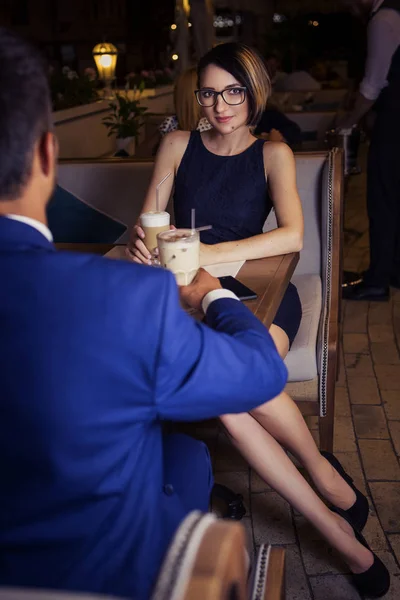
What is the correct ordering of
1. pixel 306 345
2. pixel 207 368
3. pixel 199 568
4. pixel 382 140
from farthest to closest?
pixel 382 140 → pixel 306 345 → pixel 207 368 → pixel 199 568

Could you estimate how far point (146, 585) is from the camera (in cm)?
87

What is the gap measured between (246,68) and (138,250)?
0.76 metres

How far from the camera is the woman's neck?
2.32 m

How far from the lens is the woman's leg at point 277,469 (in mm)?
1636

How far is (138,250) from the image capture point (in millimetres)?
1869

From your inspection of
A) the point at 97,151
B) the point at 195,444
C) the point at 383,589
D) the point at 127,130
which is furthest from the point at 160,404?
the point at 97,151

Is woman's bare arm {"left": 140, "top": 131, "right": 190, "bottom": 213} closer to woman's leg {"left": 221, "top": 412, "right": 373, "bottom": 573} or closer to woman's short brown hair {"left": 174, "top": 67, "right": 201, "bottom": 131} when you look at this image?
woman's short brown hair {"left": 174, "top": 67, "right": 201, "bottom": 131}

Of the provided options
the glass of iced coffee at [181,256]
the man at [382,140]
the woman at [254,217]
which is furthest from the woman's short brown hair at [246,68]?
the man at [382,140]

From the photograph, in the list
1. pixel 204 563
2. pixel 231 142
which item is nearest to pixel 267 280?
pixel 231 142

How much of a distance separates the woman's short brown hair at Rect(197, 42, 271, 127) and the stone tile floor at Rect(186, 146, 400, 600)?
123 centimetres

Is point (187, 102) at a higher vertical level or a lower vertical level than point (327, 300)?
higher

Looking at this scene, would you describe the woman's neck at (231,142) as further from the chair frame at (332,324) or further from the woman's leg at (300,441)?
the woman's leg at (300,441)

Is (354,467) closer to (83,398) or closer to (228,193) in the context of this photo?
(228,193)

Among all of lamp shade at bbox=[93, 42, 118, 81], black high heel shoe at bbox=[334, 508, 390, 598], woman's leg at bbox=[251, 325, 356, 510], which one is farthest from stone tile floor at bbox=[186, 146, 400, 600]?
lamp shade at bbox=[93, 42, 118, 81]
